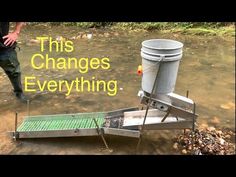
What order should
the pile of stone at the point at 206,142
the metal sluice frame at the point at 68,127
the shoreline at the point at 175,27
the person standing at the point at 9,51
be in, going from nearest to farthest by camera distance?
the metal sluice frame at the point at 68,127, the pile of stone at the point at 206,142, the person standing at the point at 9,51, the shoreline at the point at 175,27

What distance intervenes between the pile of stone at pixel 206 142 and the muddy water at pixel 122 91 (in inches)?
6.1

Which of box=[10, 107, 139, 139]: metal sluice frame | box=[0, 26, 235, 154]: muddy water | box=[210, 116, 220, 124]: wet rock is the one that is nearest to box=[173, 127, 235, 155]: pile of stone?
box=[0, 26, 235, 154]: muddy water

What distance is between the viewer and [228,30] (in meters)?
9.83

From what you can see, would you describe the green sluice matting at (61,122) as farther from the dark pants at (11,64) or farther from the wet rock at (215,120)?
the wet rock at (215,120)

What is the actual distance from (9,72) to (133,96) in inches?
82.1

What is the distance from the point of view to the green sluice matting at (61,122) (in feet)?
13.8

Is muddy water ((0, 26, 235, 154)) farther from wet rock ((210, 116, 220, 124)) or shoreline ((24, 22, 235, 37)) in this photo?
shoreline ((24, 22, 235, 37))

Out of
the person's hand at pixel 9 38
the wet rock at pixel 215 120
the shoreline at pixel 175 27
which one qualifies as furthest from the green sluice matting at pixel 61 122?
the shoreline at pixel 175 27

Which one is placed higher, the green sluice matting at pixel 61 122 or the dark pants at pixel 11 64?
the dark pants at pixel 11 64

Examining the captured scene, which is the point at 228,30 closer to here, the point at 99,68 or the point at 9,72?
the point at 99,68

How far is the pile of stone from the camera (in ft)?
13.6

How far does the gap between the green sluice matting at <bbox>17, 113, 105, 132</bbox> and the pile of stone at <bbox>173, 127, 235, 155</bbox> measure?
1.09 meters

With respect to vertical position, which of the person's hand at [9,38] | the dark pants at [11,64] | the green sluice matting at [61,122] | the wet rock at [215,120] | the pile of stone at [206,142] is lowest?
the pile of stone at [206,142]

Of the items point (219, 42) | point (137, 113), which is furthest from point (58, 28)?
point (137, 113)
